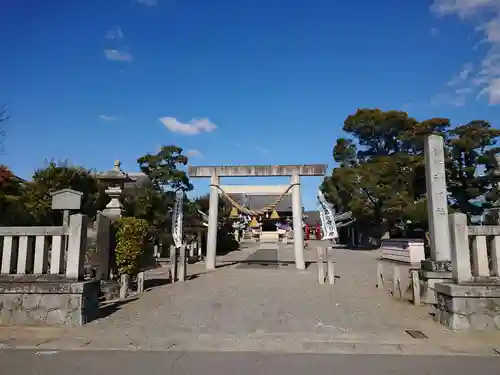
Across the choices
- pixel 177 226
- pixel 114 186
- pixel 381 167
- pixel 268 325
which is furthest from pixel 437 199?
pixel 381 167

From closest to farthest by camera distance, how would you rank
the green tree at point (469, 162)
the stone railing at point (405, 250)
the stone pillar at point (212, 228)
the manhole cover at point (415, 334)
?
the manhole cover at point (415, 334) → the stone pillar at point (212, 228) → the stone railing at point (405, 250) → the green tree at point (469, 162)

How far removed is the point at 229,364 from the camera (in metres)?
4.80

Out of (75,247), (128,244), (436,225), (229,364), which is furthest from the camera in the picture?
(128,244)

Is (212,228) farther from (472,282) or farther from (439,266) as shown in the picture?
(472,282)

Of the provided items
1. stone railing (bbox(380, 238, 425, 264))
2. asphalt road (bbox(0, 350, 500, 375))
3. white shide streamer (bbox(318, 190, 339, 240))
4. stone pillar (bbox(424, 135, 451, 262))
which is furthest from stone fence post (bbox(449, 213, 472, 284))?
white shide streamer (bbox(318, 190, 339, 240))

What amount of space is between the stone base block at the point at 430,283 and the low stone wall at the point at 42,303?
6854 millimetres

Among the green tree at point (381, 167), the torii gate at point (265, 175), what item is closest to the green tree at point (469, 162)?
the green tree at point (381, 167)

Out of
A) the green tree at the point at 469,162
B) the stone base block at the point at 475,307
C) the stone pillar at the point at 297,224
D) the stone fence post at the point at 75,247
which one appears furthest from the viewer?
the green tree at the point at 469,162

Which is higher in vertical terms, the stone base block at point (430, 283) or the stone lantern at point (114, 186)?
the stone lantern at point (114, 186)

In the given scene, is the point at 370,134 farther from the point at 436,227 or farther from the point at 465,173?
the point at 436,227

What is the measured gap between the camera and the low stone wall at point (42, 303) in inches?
262

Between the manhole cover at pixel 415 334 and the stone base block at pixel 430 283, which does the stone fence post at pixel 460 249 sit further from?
the stone base block at pixel 430 283

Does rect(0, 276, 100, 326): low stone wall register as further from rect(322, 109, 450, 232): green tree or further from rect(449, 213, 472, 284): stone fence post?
rect(322, 109, 450, 232): green tree

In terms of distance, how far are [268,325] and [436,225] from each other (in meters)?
4.65
